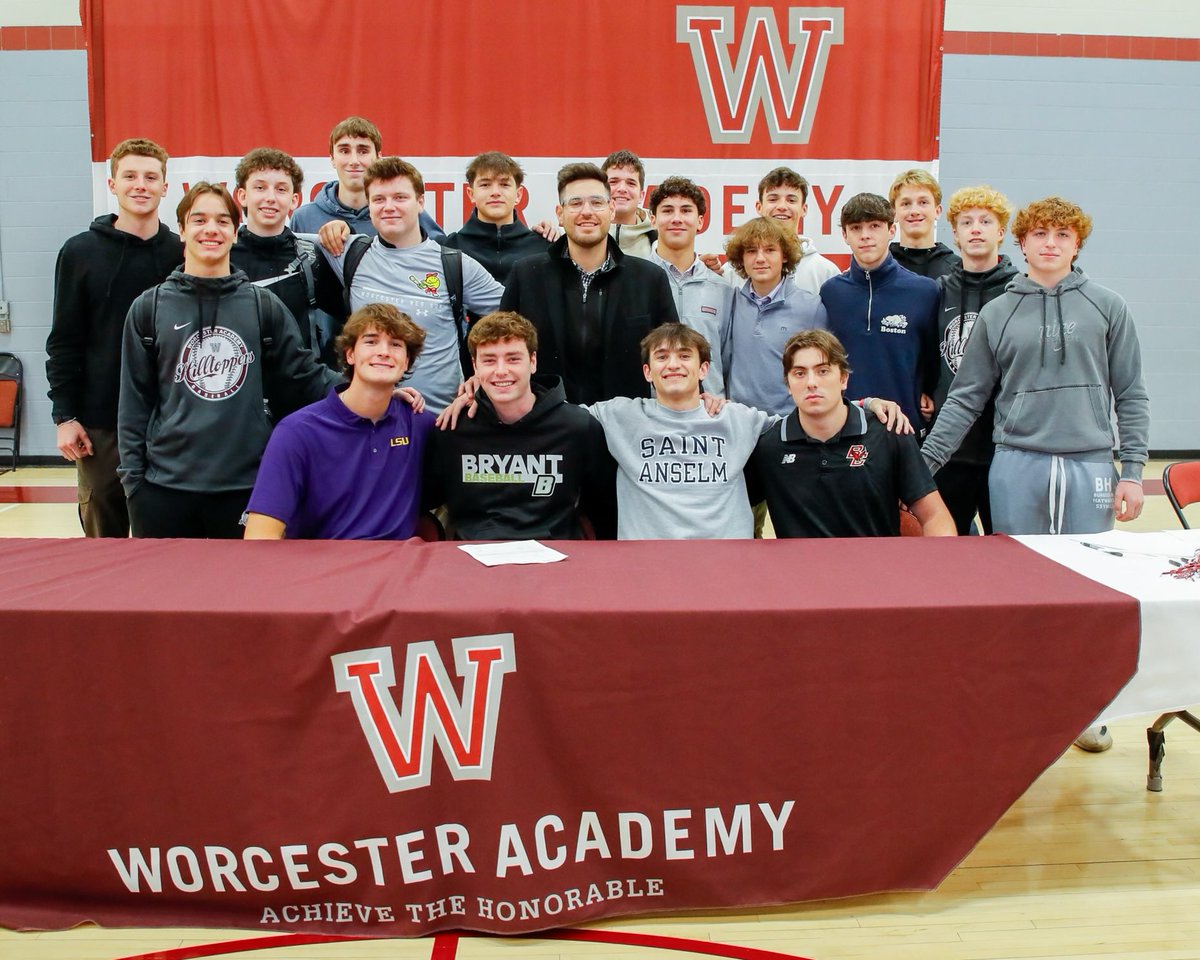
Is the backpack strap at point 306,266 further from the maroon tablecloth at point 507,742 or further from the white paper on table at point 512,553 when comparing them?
the maroon tablecloth at point 507,742

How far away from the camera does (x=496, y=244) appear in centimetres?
403

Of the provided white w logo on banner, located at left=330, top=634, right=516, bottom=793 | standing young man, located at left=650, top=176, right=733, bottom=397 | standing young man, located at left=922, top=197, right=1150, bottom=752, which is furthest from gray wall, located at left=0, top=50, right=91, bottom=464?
standing young man, located at left=922, top=197, right=1150, bottom=752

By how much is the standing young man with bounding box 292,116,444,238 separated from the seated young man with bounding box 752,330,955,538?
1.93m

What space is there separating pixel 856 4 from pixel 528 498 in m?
5.20

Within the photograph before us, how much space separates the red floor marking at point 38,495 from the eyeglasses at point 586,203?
5463mm

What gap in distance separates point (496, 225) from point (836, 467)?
6.17 ft

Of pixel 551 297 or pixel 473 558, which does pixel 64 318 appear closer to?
pixel 551 297

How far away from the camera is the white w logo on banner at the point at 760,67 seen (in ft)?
21.6

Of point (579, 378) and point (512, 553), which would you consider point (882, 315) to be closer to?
point (579, 378)

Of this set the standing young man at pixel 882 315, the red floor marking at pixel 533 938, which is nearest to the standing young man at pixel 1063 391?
the standing young man at pixel 882 315

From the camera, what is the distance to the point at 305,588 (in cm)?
220


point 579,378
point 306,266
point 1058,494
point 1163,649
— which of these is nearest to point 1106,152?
point 1058,494

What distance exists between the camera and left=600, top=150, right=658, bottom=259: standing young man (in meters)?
4.16

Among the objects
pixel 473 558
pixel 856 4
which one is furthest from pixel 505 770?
pixel 856 4
